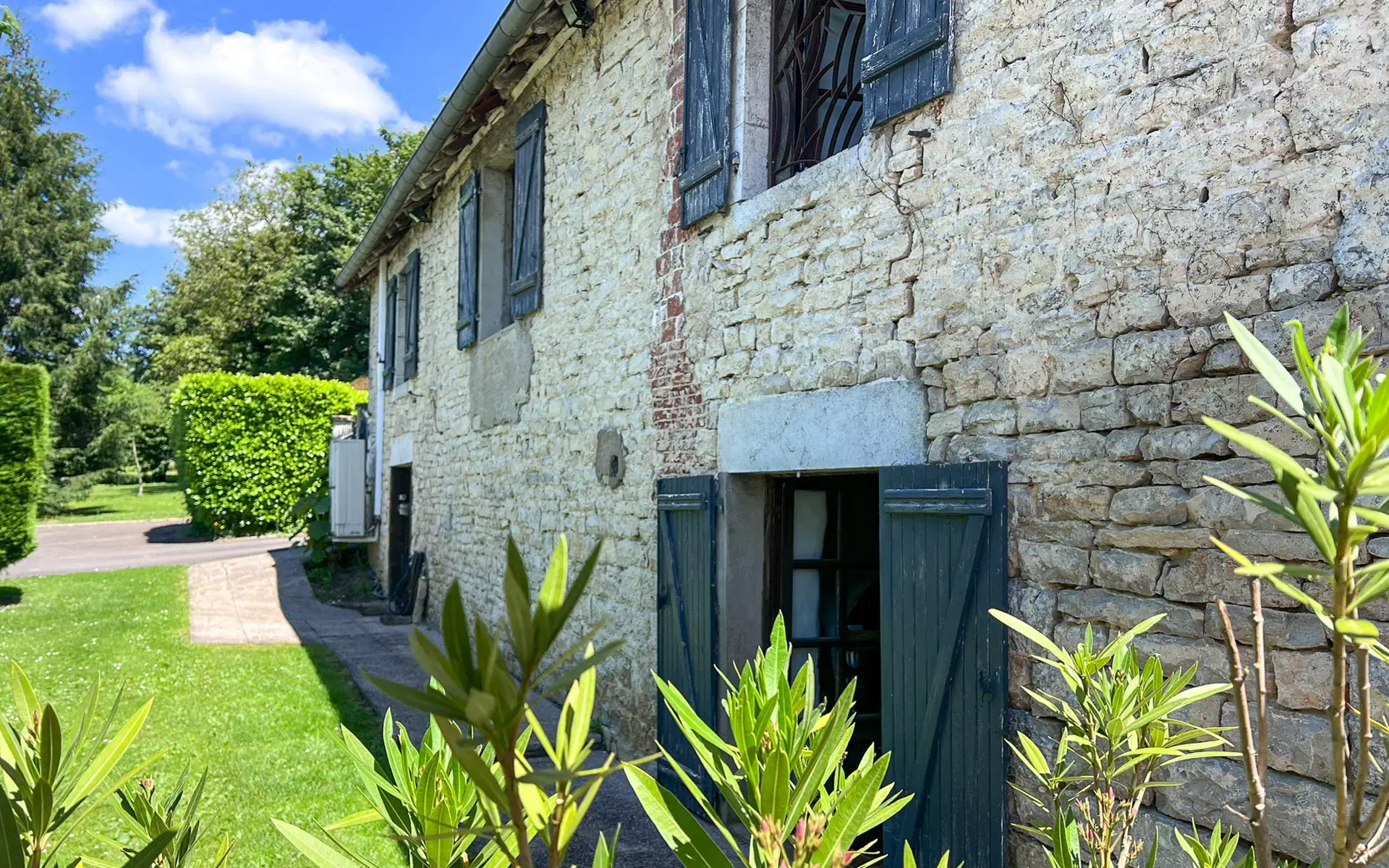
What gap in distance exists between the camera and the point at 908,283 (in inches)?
143

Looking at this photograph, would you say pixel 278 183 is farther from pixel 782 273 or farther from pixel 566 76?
pixel 782 273

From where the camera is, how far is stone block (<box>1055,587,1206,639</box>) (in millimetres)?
2678

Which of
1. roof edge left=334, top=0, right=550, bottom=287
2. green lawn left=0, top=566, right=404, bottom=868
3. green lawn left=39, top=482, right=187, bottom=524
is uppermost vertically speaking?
roof edge left=334, top=0, right=550, bottom=287

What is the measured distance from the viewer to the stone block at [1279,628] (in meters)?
2.39

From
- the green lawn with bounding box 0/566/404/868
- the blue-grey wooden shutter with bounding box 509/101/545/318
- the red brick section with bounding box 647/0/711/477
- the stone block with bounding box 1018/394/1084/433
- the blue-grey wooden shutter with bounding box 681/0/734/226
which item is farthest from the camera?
the blue-grey wooden shutter with bounding box 509/101/545/318

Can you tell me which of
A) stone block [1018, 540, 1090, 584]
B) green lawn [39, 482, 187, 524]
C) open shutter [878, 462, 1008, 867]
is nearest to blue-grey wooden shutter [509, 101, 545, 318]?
open shutter [878, 462, 1008, 867]

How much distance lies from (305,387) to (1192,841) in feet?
65.8

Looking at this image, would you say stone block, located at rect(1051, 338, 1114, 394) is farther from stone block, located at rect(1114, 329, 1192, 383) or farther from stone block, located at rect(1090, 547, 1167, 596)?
stone block, located at rect(1090, 547, 1167, 596)

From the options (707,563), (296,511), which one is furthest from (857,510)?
(296,511)

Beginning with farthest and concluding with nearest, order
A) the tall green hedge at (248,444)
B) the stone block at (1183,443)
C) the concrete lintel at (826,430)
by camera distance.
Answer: the tall green hedge at (248,444) < the concrete lintel at (826,430) < the stone block at (1183,443)

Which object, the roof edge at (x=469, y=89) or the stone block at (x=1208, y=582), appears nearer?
the stone block at (x=1208, y=582)

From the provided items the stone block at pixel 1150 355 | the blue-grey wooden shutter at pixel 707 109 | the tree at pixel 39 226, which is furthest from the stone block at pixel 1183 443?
the tree at pixel 39 226

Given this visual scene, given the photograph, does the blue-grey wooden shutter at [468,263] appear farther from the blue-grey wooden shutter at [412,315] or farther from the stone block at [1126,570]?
the stone block at [1126,570]

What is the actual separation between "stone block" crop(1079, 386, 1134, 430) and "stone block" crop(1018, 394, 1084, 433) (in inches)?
0.9
